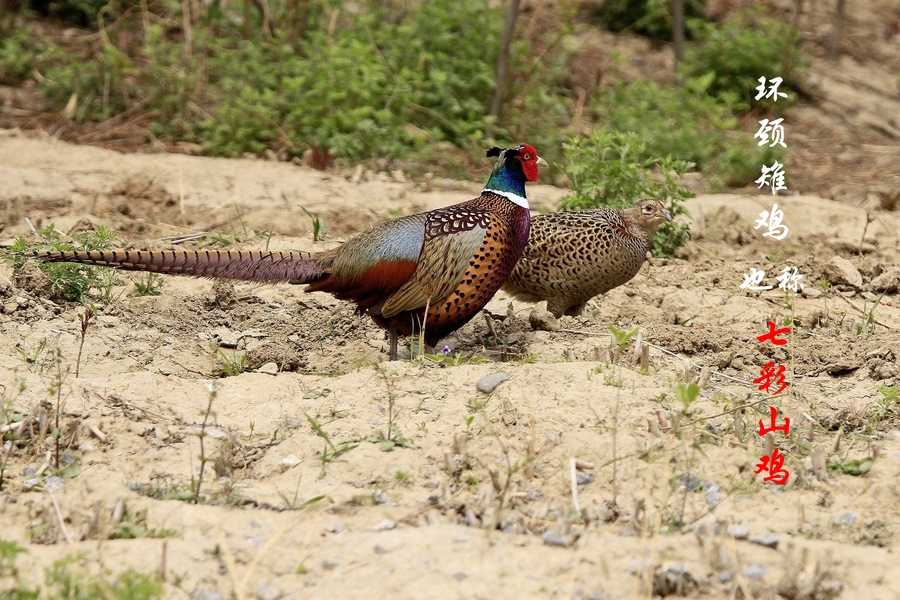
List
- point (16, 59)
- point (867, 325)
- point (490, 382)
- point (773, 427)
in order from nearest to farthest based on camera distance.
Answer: point (773, 427)
point (490, 382)
point (867, 325)
point (16, 59)

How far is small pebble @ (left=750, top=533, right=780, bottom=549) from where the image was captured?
313 cm

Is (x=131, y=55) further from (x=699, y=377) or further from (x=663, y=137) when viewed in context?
(x=699, y=377)

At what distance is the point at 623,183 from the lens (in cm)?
626

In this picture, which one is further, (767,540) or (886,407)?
(886,407)

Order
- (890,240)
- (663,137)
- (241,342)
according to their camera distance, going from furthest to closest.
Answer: (663,137) < (890,240) < (241,342)

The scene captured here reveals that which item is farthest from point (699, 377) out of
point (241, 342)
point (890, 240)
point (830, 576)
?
point (890, 240)

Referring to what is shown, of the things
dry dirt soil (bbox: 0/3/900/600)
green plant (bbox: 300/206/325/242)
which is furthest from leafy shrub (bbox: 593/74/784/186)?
green plant (bbox: 300/206/325/242)

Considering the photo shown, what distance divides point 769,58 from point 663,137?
221 centimetres

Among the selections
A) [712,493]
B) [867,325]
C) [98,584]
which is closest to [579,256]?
[867,325]

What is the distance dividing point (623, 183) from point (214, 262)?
254cm

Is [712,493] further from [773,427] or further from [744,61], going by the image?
[744,61]

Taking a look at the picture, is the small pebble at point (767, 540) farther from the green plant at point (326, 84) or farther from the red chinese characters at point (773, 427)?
the green plant at point (326, 84)

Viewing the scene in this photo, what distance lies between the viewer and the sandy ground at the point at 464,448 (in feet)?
9.87

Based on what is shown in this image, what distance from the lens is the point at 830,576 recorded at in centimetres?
296
